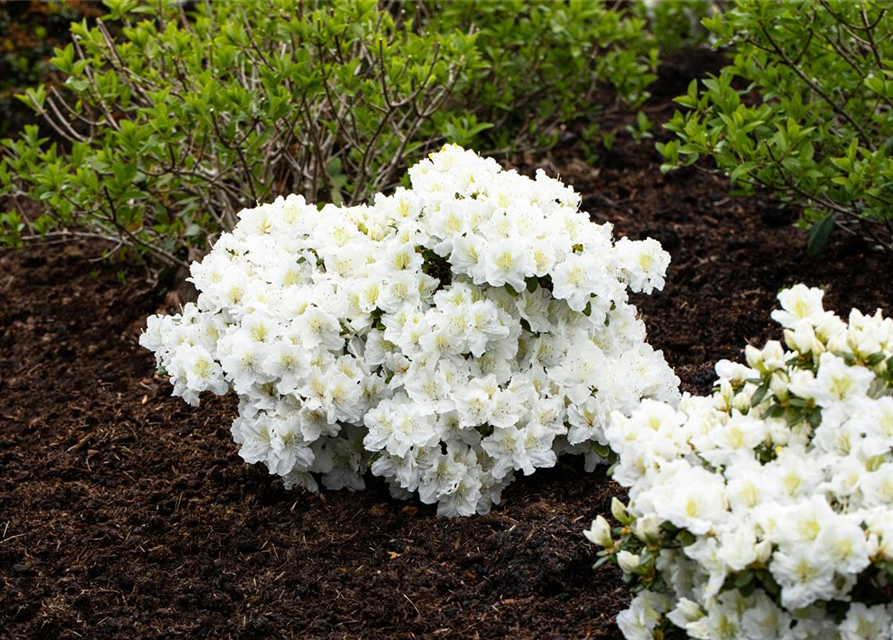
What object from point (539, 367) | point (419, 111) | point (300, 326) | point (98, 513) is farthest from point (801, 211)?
point (98, 513)

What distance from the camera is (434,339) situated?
9.52 ft

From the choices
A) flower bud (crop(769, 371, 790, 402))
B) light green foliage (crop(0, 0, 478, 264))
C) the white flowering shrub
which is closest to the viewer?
the white flowering shrub

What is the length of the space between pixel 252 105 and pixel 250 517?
163cm

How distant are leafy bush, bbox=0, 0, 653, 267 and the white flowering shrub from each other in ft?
7.29

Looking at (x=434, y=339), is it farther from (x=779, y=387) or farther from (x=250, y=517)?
(x=779, y=387)

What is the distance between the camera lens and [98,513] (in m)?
3.35

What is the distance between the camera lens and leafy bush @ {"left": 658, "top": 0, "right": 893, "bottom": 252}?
3.91 m

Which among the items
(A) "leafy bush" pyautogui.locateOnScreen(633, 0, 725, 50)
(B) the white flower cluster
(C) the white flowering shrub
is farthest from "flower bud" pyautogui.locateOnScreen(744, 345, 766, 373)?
(A) "leafy bush" pyautogui.locateOnScreen(633, 0, 725, 50)

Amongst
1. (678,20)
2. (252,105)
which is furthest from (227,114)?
(678,20)

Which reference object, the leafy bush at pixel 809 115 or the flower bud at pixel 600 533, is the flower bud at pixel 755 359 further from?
the leafy bush at pixel 809 115

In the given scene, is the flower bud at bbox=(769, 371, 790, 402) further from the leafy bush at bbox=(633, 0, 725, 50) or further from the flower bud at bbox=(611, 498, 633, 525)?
the leafy bush at bbox=(633, 0, 725, 50)

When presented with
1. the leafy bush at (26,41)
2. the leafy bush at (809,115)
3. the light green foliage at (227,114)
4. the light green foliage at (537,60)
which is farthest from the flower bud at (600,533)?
the leafy bush at (26,41)

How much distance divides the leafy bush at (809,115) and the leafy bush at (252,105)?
1.03m

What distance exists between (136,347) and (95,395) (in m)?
0.41
